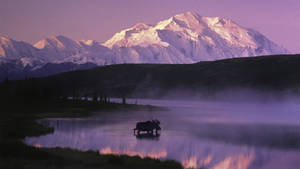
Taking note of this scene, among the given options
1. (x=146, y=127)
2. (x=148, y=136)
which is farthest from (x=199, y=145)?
(x=146, y=127)

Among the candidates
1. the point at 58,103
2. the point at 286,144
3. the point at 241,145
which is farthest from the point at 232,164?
the point at 58,103

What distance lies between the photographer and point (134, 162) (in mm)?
→ 37312

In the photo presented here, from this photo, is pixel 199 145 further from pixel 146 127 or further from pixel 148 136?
pixel 146 127

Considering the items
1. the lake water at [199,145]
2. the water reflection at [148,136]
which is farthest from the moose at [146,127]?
the lake water at [199,145]

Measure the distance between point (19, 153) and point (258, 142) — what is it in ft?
120

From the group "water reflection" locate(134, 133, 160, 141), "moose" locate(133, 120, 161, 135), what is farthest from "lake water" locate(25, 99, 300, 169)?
"moose" locate(133, 120, 161, 135)

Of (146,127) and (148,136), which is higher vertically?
(146,127)

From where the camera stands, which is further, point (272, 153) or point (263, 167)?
point (272, 153)

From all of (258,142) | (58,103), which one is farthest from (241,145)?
(58,103)

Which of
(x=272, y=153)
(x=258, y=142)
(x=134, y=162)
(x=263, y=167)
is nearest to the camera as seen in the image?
(x=134, y=162)

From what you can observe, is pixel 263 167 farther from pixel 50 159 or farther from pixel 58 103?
pixel 58 103

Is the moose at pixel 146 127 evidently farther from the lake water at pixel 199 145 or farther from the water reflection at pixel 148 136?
the lake water at pixel 199 145

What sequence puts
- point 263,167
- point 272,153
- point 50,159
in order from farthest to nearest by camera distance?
point 272,153 < point 263,167 < point 50,159

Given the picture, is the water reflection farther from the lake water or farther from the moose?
the moose
